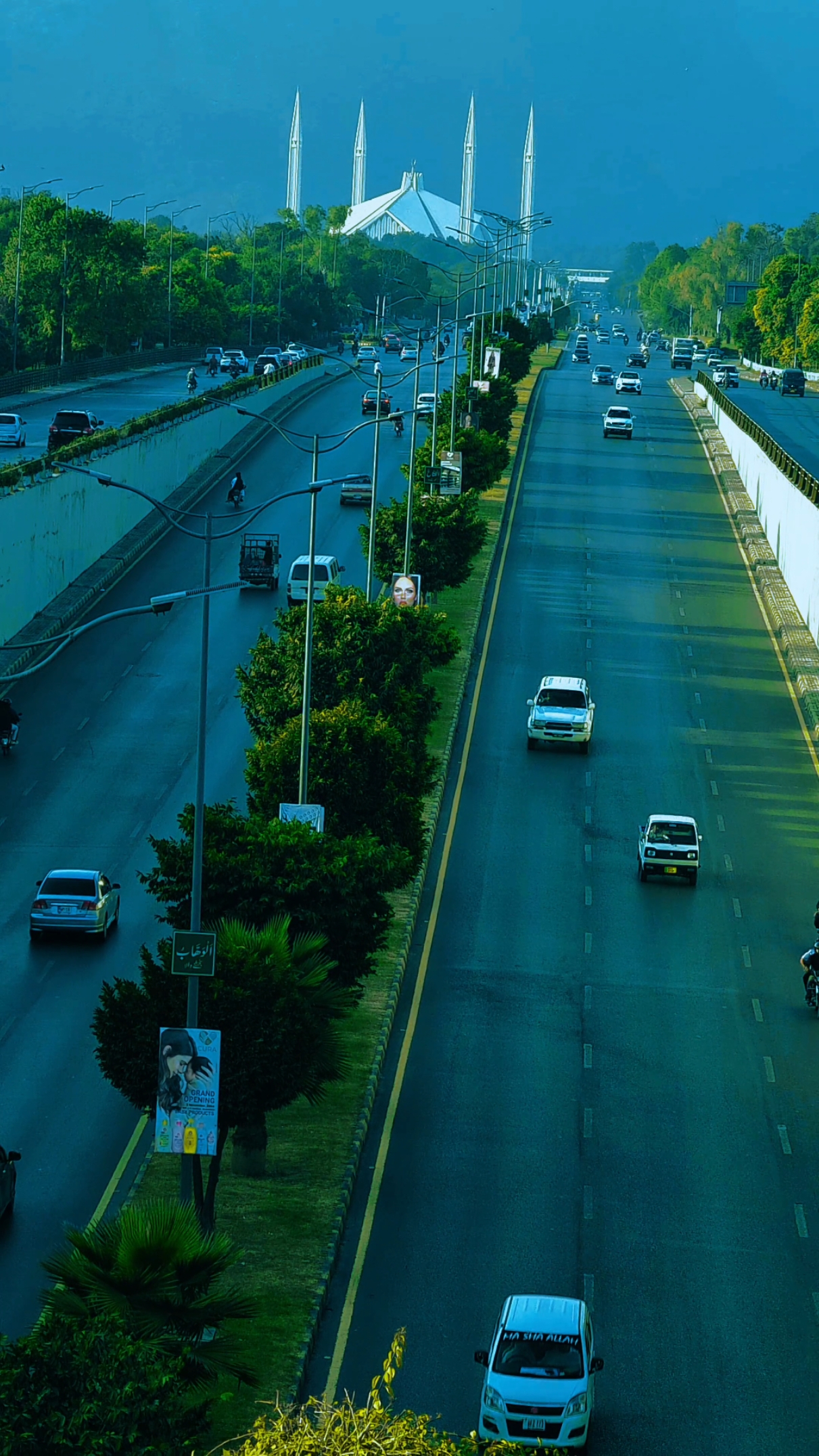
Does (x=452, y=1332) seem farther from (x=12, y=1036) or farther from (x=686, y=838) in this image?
(x=686, y=838)

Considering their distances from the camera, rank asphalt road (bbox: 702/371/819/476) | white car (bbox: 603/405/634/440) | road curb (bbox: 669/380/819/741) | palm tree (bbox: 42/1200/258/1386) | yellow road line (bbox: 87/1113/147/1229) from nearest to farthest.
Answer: palm tree (bbox: 42/1200/258/1386), yellow road line (bbox: 87/1113/147/1229), road curb (bbox: 669/380/819/741), asphalt road (bbox: 702/371/819/476), white car (bbox: 603/405/634/440)

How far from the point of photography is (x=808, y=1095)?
111ft

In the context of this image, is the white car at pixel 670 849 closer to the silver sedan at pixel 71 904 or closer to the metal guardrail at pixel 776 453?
the silver sedan at pixel 71 904

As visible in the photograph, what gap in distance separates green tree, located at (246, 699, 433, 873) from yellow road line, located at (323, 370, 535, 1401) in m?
2.92

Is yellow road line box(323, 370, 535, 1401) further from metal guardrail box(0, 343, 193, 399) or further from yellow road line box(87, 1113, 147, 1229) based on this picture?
metal guardrail box(0, 343, 193, 399)

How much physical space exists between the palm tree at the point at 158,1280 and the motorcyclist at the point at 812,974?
19962 millimetres

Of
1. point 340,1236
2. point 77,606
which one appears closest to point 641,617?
point 77,606

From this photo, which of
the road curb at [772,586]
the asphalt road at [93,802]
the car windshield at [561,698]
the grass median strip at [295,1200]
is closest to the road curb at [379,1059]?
the grass median strip at [295,1200]

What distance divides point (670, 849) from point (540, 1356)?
23.9 metres

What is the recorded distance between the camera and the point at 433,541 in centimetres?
7025

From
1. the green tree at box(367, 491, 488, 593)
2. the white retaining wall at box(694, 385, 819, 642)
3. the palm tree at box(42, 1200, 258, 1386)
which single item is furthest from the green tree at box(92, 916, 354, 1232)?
the white retaining wall at box(694, 385, 819, 642)

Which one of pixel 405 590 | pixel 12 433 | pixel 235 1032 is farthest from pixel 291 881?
pixel 12 433

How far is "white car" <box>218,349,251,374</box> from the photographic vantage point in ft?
481

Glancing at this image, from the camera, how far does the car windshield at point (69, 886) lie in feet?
130
